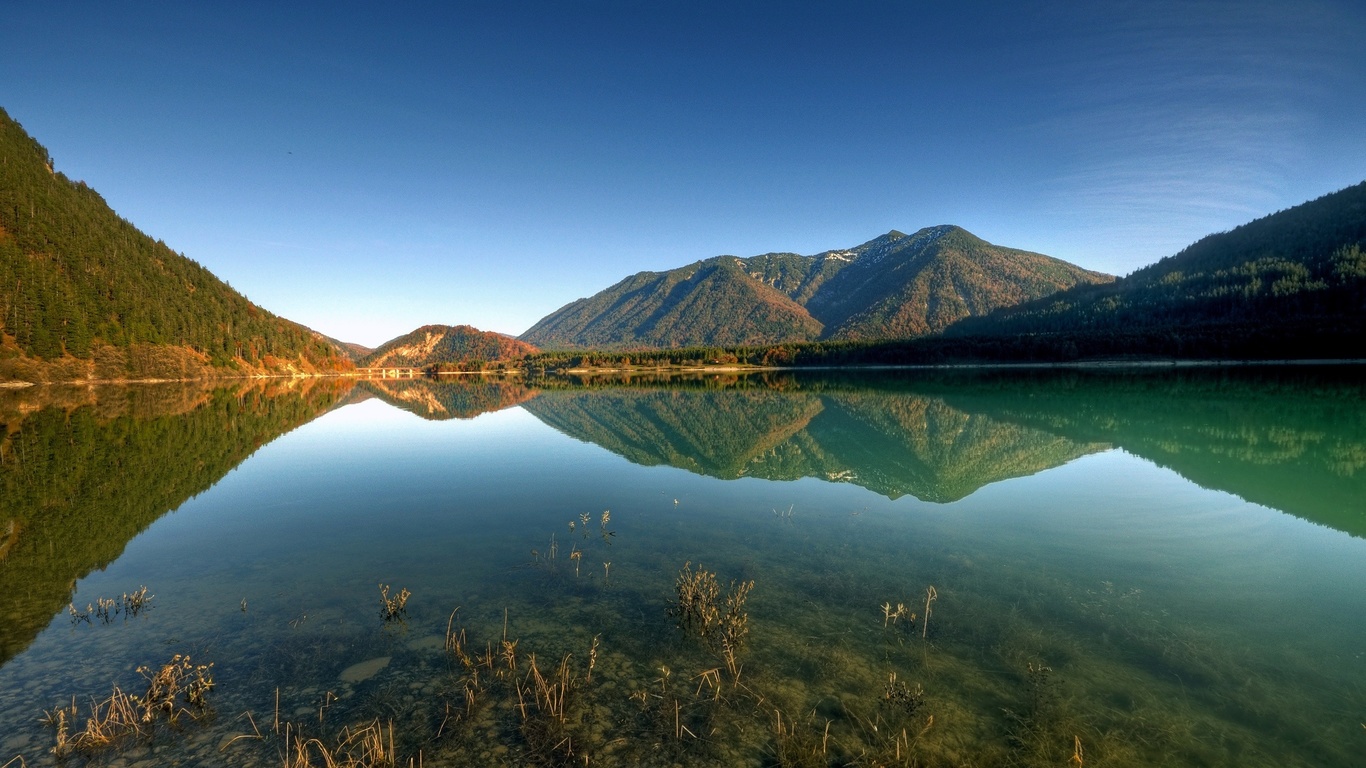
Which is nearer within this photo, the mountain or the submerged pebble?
the submerged pebble

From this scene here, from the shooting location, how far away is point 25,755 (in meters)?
5.45

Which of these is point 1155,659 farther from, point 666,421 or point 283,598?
point 666,421

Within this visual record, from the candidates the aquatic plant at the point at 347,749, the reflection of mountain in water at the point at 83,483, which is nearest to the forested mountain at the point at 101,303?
the reflection of mountain in water at the point at 83,483

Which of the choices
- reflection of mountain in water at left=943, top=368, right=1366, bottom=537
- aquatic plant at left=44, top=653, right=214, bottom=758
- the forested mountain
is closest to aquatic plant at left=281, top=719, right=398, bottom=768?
aquatic plant at left=44, top=653, right=214, bottom=758

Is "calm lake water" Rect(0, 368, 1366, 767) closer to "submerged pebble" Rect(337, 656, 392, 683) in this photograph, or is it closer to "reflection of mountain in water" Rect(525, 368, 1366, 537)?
"submerged pebble" Rect(337, 656, 392, 683)

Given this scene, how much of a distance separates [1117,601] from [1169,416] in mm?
30664

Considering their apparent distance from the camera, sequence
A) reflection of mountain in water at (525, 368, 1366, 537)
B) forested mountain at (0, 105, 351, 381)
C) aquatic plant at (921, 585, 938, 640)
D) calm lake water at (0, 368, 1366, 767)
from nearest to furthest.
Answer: calm lake water at (0, 368, 1366, 767) → aquatic plant at (921, 585, 938, 640) → reflection of mountain in water at (525, 368, 1366, 537) → forested mountain at (0, 105, 351, 381)

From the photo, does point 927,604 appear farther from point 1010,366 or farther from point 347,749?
point 1010,366

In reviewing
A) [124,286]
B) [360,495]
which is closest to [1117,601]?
[360,495]

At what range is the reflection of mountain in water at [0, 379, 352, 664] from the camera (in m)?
10.2

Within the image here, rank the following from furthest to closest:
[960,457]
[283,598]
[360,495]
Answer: [960,457]
[360,495]
[283,598]

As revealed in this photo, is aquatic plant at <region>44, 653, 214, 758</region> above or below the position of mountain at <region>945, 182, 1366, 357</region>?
below

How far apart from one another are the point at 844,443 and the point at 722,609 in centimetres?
1902

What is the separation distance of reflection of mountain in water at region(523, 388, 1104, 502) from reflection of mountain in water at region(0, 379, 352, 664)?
1617 cm
